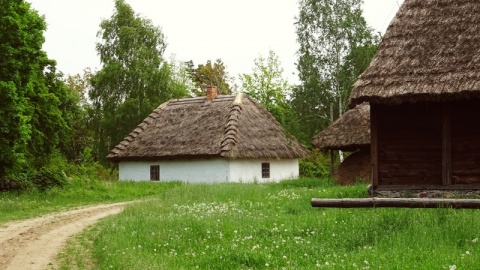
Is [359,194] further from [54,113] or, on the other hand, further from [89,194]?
[54,113]

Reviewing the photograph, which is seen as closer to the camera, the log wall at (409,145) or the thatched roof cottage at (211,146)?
the log wall at (409,145)

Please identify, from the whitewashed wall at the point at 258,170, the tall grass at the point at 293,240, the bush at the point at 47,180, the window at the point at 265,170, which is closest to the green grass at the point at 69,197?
the bush at the point at 47,180

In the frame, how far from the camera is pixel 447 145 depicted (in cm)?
1588

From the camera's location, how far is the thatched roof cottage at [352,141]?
1004 inches

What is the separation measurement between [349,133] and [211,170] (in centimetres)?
1032

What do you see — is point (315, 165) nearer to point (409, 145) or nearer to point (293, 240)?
point (409, 145)

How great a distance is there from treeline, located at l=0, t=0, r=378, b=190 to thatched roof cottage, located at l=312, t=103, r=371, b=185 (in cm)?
587

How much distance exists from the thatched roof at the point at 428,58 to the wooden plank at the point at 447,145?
82 cm

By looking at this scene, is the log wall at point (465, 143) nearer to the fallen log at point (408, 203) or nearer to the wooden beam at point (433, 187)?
the wooden beam at point (433, 187)

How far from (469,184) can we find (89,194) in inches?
579

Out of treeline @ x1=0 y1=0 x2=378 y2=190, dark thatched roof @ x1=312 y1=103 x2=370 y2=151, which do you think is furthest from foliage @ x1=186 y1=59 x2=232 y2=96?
dark thatched roof @ x1=312 y1=103 x2=370 y2=151

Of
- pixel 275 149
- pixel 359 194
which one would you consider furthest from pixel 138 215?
pixel 275 149

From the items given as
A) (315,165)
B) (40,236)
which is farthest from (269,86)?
(40,236)

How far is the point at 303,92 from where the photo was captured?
120ft
